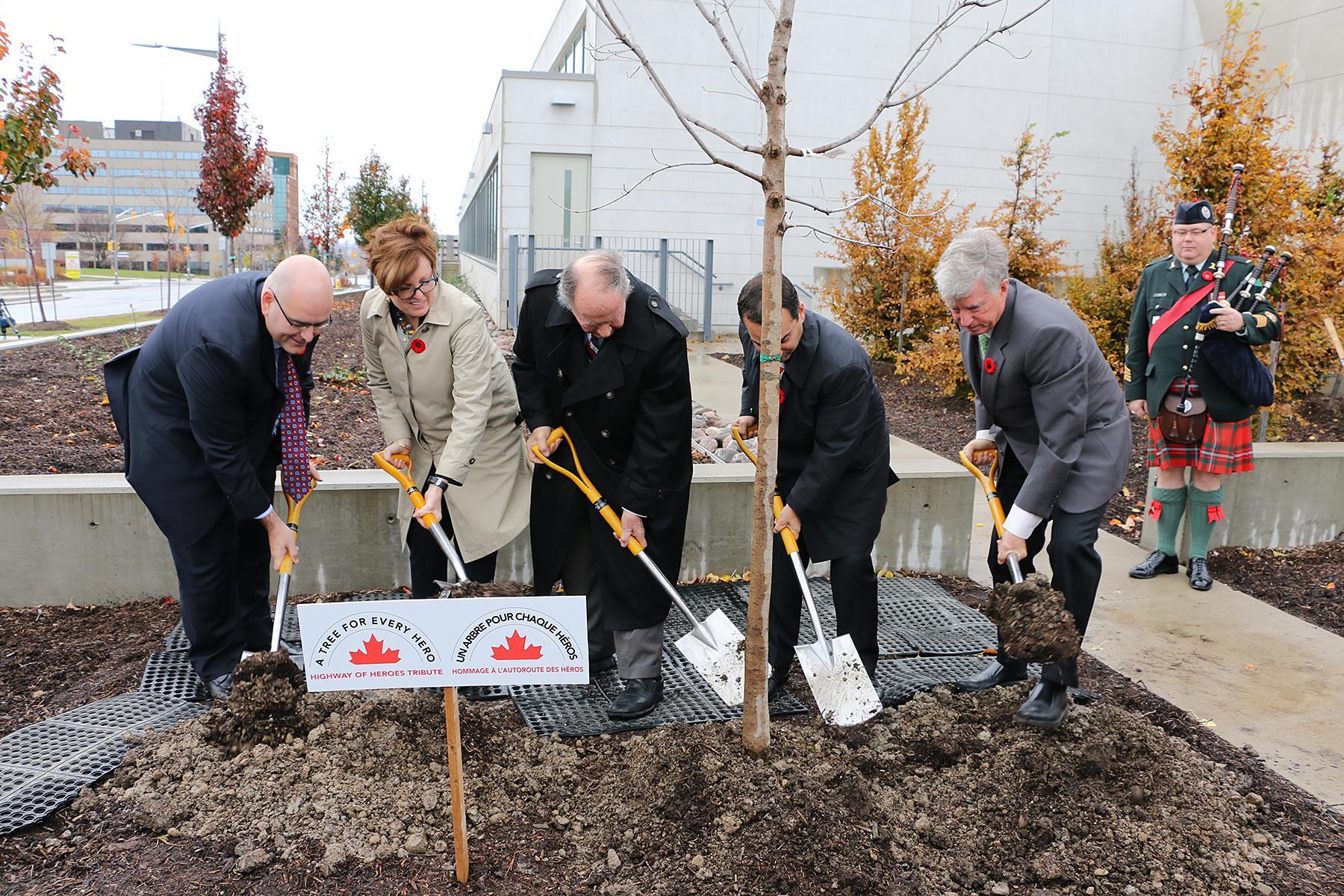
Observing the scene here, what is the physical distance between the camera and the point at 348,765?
8.87 ft

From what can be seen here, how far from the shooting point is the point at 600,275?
2885 millimetres

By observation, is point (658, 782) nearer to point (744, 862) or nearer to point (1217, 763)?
point (744, 862)

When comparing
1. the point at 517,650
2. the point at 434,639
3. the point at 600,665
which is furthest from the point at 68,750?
the point at 600,665

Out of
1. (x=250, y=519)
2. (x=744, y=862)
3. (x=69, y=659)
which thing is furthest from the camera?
(x=69, y=659)

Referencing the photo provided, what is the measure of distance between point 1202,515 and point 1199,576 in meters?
0.30

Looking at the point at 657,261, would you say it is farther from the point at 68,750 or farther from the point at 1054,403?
the point at 68,750

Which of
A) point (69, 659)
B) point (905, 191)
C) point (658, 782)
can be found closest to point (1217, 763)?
point (658, 782)

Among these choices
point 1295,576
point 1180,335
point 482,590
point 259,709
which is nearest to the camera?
point 259,709

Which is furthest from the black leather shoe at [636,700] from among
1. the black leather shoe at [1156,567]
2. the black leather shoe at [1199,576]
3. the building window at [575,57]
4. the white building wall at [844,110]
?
the building window at [575,57]

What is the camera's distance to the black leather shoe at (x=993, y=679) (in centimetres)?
340

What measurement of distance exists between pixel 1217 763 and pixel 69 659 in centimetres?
410

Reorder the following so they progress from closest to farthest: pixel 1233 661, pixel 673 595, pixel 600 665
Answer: pixel 673 595, pixel 600 665, pixel 1233 661

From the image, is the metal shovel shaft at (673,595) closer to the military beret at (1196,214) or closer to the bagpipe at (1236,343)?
the bagpipe at (1236,343)

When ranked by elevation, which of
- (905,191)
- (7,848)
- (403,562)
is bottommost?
(7,848)
